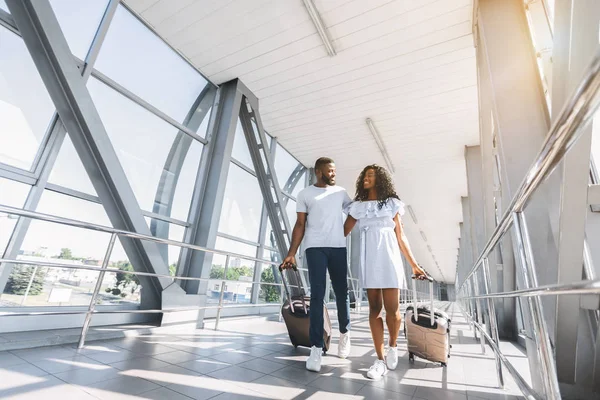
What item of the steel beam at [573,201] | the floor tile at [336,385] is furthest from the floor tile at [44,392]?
the steel beam at [573,201]

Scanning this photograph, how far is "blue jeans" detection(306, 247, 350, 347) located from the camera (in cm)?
170

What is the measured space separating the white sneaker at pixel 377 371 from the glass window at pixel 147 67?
3.40 m

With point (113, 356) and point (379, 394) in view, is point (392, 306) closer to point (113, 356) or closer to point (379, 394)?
point (379, 394)

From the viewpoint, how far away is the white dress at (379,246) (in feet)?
5.34

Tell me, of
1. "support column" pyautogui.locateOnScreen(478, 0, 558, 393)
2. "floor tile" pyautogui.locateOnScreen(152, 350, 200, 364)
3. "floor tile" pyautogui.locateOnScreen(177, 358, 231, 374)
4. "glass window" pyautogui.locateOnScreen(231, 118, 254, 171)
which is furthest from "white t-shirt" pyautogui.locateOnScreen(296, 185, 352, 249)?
"glass window" pyautogui.locateOnScreen(231, 118, 254, 171)

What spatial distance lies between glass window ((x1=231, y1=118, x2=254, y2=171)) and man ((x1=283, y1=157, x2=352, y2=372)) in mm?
2907

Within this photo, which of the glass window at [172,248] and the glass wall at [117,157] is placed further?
the glass window at [172,248]

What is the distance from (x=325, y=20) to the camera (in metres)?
3.07

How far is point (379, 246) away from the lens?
65.9 inches

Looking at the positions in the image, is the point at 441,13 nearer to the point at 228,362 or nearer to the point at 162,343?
the point at 228,362

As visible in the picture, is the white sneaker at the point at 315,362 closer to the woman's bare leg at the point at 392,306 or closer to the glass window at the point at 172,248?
the woman's bare leg at the point at 392,306

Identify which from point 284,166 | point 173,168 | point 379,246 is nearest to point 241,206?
point 173,168

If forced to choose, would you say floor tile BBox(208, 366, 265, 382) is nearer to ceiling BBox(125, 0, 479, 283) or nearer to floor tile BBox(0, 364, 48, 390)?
floor tile BBox(0, 364, 48, 390)

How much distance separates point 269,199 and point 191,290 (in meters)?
1.97
